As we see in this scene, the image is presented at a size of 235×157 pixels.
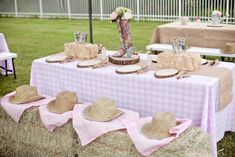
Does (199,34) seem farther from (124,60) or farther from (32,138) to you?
(32,138)

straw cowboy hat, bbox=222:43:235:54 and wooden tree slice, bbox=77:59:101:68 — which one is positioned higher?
wooden tree slice, bbox=77:59:101:68

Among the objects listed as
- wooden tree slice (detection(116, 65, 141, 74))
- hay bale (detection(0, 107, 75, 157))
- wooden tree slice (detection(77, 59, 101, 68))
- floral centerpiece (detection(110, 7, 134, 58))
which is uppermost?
floral centerpiece (detection(110, 7, 134, 58))

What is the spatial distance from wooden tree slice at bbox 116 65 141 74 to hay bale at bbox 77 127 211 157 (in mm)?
811

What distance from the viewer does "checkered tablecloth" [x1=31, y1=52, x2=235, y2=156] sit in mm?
3311

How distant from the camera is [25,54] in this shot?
29.3 feet

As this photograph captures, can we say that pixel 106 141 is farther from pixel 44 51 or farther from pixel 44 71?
pixel 44 51

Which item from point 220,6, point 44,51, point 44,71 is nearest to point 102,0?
point 220,6

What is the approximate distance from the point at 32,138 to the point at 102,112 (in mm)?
713

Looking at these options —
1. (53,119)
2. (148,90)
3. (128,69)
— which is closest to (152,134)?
(148,90)

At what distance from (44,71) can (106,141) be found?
5.11 ft

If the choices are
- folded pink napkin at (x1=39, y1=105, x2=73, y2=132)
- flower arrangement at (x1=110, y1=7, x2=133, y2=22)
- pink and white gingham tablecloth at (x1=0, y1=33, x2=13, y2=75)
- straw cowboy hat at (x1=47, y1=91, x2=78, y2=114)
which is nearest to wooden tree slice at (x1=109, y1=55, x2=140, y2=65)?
flower arrangement at (x1=110, y1=7, x2=133, y2=22)

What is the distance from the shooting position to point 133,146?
291 centimetres

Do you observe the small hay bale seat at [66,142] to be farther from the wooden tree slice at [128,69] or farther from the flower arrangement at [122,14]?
the flower arrangement at [122,14]

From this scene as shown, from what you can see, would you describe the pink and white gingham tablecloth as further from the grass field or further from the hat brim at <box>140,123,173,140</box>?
the hat brim at <box>140,123,173,140</box>
